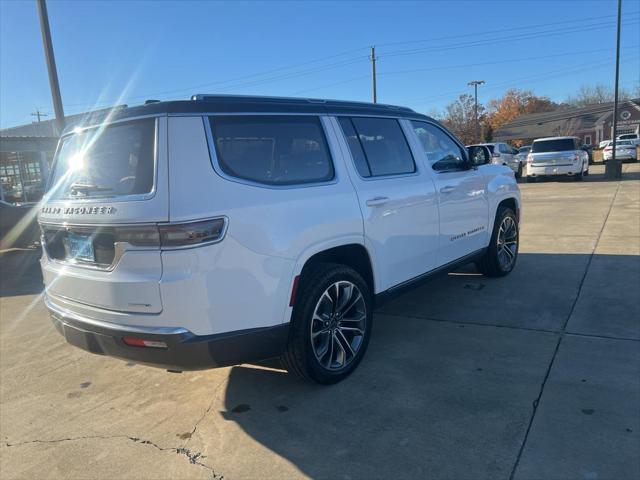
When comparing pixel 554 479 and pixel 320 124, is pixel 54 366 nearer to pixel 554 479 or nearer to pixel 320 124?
pixel 320 124

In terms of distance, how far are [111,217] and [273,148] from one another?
3.60 feet

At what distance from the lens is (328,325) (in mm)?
3580

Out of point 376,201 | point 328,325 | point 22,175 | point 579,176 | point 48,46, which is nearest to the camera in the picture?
point 328,325

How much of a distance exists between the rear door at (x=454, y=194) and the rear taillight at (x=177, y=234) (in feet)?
8.30

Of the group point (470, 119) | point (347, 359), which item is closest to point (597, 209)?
point (347, 359)

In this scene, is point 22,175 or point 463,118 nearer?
point 22,175

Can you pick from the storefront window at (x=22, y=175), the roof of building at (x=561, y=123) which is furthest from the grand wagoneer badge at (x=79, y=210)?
the roof of building at (x=561, y=123)

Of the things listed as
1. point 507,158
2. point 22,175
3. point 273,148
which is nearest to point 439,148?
point 273,148

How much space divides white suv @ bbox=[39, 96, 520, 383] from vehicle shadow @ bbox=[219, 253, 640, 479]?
1.17 ft

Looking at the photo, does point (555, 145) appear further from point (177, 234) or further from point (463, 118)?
point (463, 118)

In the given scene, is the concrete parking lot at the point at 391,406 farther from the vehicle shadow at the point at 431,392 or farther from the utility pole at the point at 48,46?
the utility pole at the point at 48,46

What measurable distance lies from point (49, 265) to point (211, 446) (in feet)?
5.63

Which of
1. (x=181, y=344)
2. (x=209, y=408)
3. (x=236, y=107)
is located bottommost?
(x=209, y=408)

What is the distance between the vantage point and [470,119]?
72875mm
